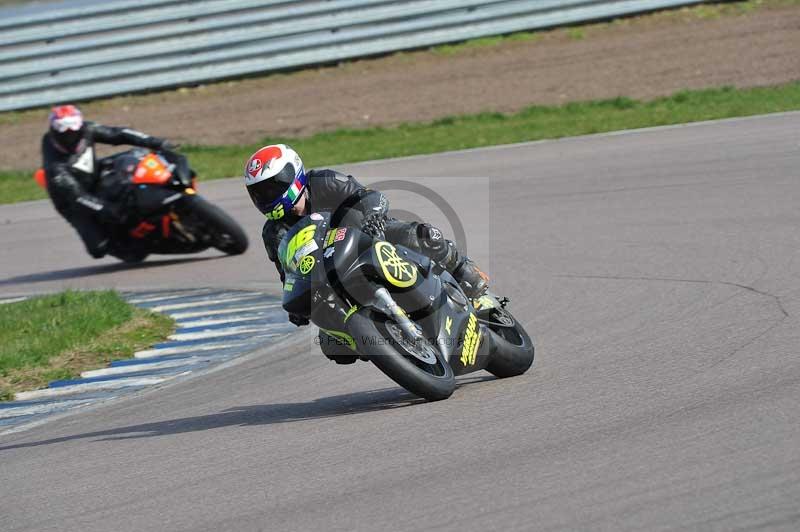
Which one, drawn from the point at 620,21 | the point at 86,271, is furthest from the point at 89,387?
the point at 620,21

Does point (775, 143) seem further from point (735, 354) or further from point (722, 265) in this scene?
point (735, 354)

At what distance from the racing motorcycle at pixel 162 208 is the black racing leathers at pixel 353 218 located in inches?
226

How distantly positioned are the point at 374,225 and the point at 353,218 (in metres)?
0.11

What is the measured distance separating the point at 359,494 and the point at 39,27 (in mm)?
17802

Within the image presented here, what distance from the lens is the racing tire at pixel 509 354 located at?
6422 mm

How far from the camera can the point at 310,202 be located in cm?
626

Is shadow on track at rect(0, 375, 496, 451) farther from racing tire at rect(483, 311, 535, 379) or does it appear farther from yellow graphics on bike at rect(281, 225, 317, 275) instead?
yellow graphics on bike at rect(281, 225, 317, 275)

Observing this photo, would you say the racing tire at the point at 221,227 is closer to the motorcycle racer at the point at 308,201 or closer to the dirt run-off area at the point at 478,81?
the motorcycle racer at the point at 308,201

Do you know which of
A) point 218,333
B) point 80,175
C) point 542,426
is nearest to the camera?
point 542,426

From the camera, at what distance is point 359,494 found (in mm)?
4719

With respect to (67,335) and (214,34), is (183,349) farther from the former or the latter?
(214,34)

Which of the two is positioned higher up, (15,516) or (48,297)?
(15,516)

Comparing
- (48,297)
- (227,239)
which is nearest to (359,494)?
(48,297)

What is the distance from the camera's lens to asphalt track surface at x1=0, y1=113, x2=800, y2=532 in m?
4.36
